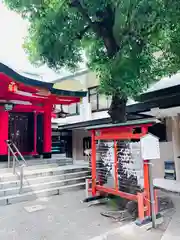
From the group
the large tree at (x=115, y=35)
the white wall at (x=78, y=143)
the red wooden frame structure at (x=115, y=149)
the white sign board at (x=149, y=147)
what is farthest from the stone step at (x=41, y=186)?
the white wall at (x=78, y=143)

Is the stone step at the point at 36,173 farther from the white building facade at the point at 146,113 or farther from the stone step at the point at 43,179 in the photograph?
the white building facade at the point at 146,113

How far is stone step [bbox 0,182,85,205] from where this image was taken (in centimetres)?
619

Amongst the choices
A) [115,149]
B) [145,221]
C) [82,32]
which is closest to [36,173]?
[115,149]

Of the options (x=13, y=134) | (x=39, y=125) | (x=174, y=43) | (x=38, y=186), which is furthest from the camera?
(x=39, y=125)

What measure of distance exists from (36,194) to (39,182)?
2.25 feet

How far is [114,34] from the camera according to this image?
598 cm

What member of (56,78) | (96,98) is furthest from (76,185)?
(56,78)

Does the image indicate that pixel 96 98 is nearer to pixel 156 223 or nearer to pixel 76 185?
pixel 76 185

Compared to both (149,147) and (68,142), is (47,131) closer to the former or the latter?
(68,142)

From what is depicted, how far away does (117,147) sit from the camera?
564 cm

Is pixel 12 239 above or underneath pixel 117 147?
underneath

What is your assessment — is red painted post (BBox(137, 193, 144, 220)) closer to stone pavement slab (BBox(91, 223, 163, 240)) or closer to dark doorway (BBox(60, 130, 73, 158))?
stone pavement slab (BBox(91, 223, 163, 240))

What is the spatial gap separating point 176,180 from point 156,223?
4.62 m

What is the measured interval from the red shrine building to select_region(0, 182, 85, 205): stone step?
3.00 m
